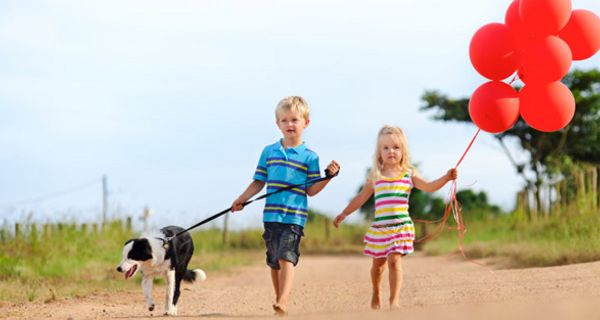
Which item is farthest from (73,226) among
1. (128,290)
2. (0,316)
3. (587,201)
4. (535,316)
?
(535,316)

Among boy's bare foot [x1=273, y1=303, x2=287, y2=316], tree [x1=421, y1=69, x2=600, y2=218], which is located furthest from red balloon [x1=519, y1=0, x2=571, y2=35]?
tree [x1=421, y1=69, x2=600, y2=218]

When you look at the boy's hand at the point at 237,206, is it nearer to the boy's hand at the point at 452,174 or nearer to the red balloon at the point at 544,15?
the boy's hand at the point at 452,174

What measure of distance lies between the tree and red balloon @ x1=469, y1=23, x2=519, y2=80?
20502 millimetres

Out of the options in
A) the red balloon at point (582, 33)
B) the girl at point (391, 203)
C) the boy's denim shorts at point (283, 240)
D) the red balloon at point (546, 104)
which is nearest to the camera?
the boy's denim shorts at point (283, 240)

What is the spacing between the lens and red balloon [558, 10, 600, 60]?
704 cm

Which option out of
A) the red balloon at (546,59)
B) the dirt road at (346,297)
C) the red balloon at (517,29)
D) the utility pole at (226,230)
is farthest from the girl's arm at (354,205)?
the utility pole at (226,230)

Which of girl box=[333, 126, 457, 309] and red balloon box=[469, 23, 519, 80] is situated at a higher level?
red balloon box=[469, 23, 519, 80]

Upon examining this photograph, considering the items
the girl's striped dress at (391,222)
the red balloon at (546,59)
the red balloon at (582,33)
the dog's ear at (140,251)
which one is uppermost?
the red balloon at (582,33)

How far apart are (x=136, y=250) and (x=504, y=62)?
12.7ft

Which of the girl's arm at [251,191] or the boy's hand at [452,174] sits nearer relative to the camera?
the boy's hand at [452,174]

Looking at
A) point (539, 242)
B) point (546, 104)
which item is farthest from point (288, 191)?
point (539, 242)

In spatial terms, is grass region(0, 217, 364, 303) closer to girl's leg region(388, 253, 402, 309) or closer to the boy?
the boy

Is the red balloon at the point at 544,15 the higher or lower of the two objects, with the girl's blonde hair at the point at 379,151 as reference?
higher

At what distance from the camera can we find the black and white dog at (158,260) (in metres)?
6.39
